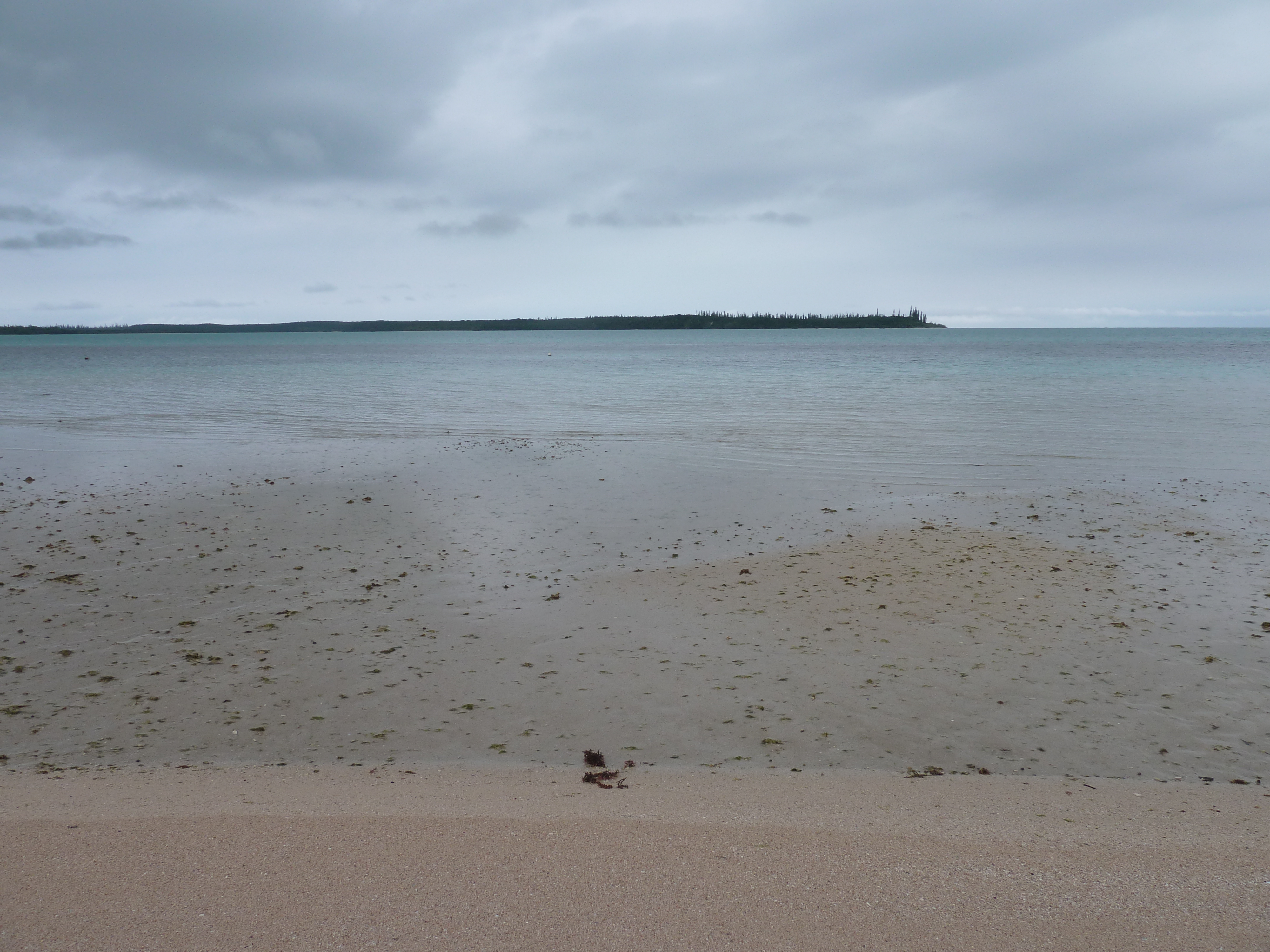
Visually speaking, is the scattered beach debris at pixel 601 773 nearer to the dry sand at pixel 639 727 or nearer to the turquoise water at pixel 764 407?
the dry sand at pixel 639 727

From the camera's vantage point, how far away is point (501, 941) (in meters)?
3.11

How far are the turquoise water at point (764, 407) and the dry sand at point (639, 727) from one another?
233 inches

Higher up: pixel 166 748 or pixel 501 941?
pixel 501 941

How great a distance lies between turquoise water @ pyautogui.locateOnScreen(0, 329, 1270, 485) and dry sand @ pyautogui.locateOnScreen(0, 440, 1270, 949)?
5.93m

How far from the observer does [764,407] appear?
28.5m

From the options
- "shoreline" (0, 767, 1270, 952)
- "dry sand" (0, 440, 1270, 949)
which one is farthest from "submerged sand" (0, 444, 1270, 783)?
"shoreline" (0, 767, 1270, 952)

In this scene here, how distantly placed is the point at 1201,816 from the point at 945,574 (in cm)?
455

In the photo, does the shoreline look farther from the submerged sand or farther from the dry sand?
the submerged sand

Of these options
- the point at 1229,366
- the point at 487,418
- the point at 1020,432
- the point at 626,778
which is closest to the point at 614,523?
the point at 626,778

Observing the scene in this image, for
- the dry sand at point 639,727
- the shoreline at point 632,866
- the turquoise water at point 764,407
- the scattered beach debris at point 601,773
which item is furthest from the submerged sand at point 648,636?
the turquoise water at point 764,407

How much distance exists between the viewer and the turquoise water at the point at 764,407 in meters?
17.5

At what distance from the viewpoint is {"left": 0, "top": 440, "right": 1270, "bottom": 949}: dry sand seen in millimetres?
3365

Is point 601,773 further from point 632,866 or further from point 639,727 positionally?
point 632,866

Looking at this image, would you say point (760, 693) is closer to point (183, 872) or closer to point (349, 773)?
point (349, 773)
